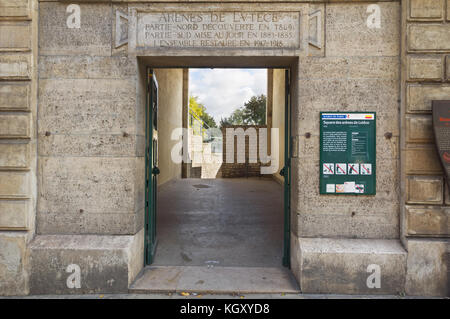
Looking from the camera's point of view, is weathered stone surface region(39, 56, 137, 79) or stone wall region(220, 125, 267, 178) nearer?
weathered stone surface region(39, 56, 137, 79)

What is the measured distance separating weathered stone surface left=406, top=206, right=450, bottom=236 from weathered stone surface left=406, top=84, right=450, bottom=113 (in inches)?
51.7

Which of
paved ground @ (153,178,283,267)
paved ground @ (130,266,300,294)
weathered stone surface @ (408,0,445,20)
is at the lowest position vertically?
paved ground @ (130,266,300,294)

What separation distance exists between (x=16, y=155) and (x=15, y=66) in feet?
3.96

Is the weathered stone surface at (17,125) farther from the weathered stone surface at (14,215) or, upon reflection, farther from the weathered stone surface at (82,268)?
the weathered stone surface at (82,268)

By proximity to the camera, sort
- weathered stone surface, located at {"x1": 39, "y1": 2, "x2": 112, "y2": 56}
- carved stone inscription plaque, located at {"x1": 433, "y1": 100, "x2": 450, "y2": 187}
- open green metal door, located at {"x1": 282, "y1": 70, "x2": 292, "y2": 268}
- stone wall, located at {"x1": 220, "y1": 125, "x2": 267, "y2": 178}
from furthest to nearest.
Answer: stone wall, located at {"x1": 220, "y1": 125, "x2": 267, "y2": 178} < open green metal door, located at {"x1": 282, "y1": 70, "x2": 292, "y2": 268} < weathered stone surface, located at {"x1": 39, "y1": 2, "x2": 112, "y2": 56} < carved stone inscription plaque, located at {"x1": 433, "y1": 100, "x2": 450, "y2": 187}

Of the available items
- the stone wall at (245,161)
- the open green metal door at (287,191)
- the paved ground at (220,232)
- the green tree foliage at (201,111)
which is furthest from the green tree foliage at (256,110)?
the open green metal door at (287,191)

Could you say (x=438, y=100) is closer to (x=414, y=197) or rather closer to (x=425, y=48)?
(x=425, y=48)

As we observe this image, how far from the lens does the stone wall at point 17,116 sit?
12.2 ft

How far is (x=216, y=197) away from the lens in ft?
31.1

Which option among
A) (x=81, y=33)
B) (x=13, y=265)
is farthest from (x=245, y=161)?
(x=13, y=265)

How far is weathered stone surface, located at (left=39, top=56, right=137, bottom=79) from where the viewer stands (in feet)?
12.7

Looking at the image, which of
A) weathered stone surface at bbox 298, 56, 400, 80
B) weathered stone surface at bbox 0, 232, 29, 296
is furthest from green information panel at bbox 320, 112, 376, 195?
weathered stone surface at bbox 0, 232, 29, 296

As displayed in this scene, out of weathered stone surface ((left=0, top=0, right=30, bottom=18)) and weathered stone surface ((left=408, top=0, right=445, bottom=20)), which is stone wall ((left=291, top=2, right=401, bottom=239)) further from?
weathered stone surface ((left=0, top=0, right=30, bottom=18))

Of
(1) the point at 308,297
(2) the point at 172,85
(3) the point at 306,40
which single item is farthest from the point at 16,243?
(2) the point at 172,85
